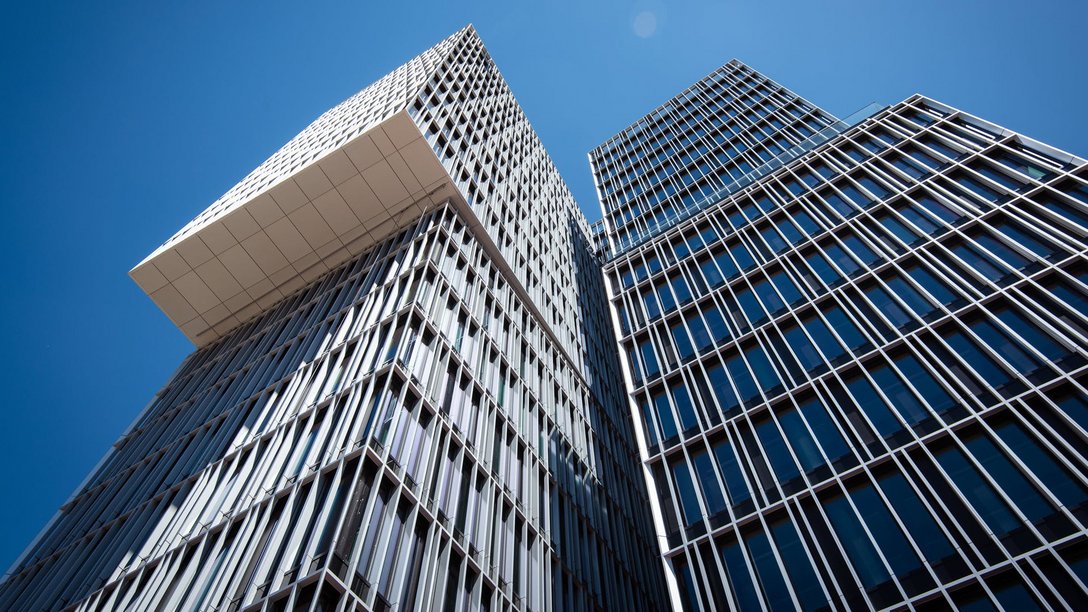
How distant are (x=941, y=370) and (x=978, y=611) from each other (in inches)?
360

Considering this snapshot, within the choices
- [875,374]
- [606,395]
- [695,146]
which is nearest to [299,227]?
[606,395]

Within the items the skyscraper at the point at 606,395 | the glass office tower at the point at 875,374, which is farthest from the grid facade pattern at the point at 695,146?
the glass office tower at the point at 875,374

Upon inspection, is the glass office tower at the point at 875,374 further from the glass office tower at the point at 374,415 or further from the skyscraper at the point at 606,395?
the glass office tower at the point at 374,415

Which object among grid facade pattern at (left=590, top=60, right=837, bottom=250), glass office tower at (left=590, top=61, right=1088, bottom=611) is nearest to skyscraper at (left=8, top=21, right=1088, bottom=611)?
glass office tower at (left=590, top=61, right=1088, bottom=611)

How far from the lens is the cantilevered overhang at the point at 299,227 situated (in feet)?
110

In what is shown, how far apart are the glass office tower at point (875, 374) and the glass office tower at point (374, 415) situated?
14.6ft

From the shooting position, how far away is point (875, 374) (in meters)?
27.0

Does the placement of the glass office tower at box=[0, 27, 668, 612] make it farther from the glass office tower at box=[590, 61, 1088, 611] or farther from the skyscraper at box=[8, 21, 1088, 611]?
the glass office tower at box=[590, 61, 1088, 611]

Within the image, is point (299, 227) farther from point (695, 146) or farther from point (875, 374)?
point (695, 146)

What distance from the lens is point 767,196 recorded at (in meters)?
41.0

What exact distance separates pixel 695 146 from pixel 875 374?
34.9 metres

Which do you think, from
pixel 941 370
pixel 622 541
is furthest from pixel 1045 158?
pixel 622 541

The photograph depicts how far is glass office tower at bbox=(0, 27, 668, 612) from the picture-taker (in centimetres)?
1795

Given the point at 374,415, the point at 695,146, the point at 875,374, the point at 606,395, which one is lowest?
the point at 606,395
